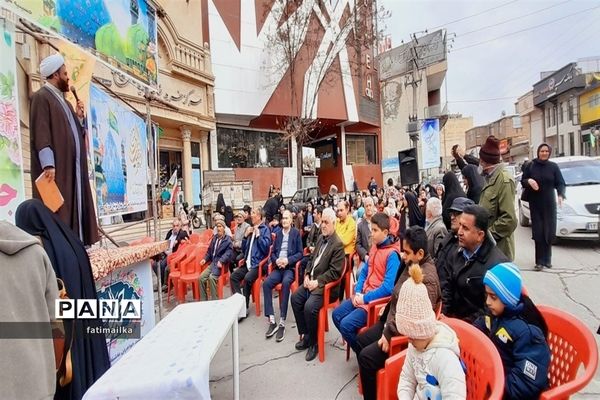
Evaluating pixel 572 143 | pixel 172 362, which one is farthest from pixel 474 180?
pixel 572 143

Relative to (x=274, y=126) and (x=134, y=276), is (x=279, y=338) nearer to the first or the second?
(x=134, y=276)

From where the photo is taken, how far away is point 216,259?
5.29 meters

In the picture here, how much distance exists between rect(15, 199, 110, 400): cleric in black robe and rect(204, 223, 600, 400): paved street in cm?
119

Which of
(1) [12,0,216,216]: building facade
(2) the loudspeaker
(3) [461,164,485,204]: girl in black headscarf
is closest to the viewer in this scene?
(3) [461,164,485,204]: girl in black headscarf

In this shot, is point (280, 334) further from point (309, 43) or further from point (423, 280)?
point (309, 43)

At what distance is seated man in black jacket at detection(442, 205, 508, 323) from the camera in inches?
95.9

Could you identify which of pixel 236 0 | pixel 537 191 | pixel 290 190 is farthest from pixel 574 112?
pixel 537 191

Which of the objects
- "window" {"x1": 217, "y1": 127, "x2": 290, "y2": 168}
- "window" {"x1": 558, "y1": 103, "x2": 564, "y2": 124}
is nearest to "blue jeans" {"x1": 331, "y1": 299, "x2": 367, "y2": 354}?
"window" {"x1": 217, "y1": 127, "x2": 290, "y2": 168}

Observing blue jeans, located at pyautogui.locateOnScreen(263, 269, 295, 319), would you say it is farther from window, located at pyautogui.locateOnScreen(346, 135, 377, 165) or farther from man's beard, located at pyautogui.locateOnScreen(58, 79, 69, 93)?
window, located at pyautogui.locateOnScreen(346, 135, 377, 165)

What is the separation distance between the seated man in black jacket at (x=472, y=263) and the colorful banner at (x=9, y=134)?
3.24m

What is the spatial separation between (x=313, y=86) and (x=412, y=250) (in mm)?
19530

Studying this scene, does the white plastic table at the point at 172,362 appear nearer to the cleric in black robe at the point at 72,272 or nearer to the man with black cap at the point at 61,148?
the cleric in black robe at the point at 72,272

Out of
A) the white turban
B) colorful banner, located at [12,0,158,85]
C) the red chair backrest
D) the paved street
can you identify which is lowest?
the paved street

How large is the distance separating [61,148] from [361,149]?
25.7 meters
